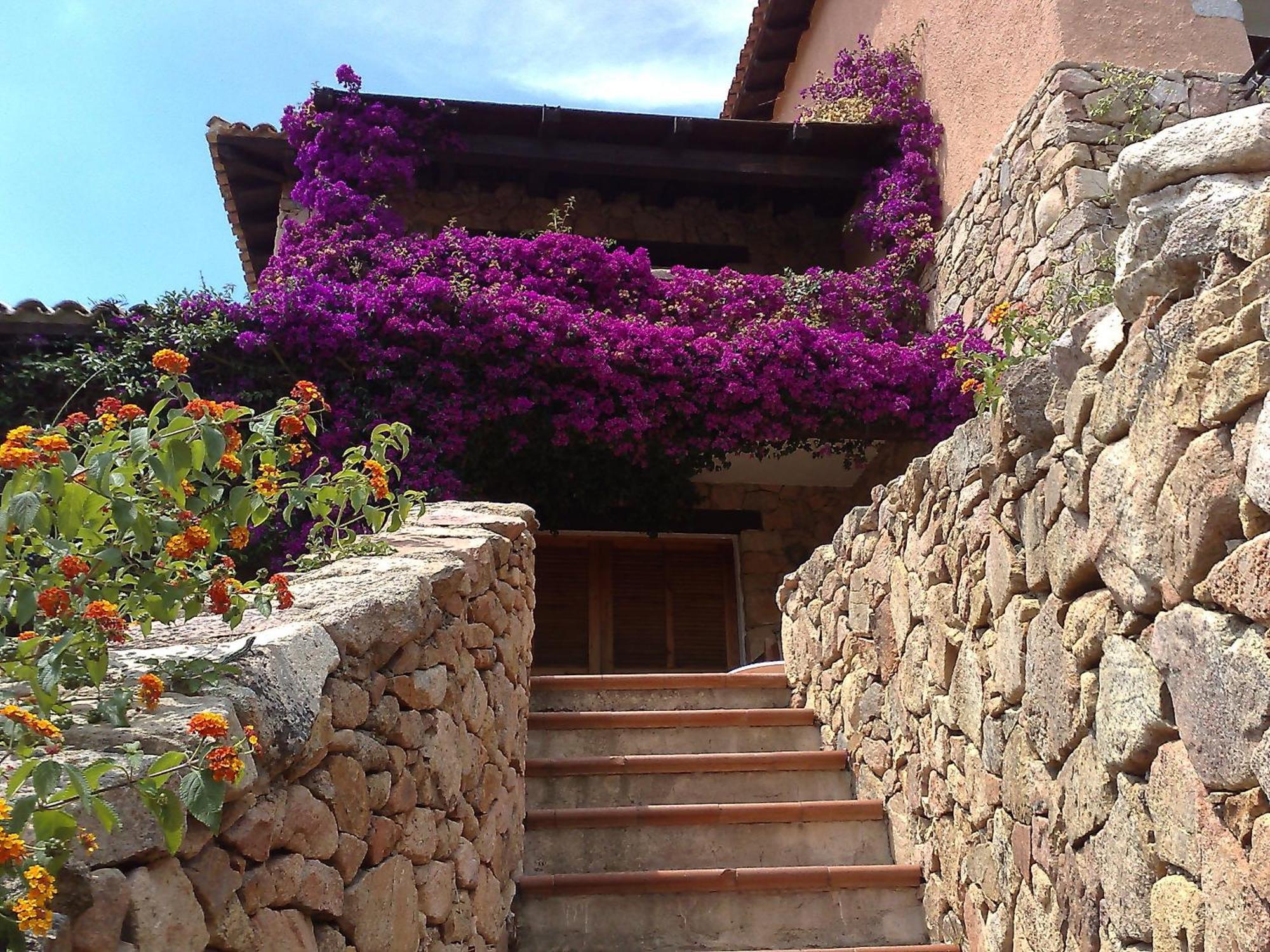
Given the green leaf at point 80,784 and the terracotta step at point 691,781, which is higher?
the green leaf at point 80,784

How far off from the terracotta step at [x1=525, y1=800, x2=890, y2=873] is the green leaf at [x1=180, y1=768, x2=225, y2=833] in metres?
2.25

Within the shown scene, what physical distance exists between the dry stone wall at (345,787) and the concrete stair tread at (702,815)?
0.36m

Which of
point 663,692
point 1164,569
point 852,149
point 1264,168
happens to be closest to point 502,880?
point 663,692

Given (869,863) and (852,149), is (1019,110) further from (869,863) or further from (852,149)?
(869,863)

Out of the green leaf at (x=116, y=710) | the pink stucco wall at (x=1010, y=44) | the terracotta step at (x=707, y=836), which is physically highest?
the pink stucco wall at (x=1010, y=44)

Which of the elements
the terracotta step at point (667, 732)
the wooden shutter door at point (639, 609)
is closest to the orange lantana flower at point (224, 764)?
the terracotta step at point (667, 732)

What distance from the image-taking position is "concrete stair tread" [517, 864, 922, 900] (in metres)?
3.07

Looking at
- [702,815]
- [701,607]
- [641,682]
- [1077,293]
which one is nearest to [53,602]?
[702,815]

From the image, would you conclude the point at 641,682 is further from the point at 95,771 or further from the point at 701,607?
the point at 95,771

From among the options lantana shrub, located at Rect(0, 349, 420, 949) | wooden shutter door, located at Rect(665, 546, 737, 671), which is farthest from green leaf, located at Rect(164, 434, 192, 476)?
wooden shutter door, located at Rect(665, 546, 737, 671)

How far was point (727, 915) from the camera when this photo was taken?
3.08m

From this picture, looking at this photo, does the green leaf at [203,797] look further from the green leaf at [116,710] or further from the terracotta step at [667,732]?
the terracotta step at [667,732]

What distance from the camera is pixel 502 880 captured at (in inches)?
113

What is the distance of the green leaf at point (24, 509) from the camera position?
1366mm
